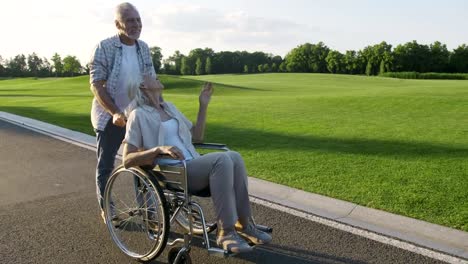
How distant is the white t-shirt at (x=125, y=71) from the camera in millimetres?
4312

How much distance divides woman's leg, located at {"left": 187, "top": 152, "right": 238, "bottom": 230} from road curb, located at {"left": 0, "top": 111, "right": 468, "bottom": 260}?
1.46m

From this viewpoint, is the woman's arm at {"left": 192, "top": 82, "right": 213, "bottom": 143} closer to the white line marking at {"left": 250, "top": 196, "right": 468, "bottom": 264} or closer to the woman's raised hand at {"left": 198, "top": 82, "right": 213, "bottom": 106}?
the woman's raised hand at {"left": 198, "top": 82, "right": 213, "bottom": 106}

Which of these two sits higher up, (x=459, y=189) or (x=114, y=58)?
(x=114, y=58)

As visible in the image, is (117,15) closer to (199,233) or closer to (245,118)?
(199,233)

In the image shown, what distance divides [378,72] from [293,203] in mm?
80513

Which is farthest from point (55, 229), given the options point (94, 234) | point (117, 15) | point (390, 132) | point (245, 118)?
point (245, 118)

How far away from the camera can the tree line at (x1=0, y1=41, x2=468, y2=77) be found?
259 ft

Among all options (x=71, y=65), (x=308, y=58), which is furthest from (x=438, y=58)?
(x=71, y=65)

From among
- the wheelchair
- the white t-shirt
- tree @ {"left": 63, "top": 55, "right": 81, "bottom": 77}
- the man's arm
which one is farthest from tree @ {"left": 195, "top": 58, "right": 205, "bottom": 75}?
the wheelchair

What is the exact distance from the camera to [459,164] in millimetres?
6375

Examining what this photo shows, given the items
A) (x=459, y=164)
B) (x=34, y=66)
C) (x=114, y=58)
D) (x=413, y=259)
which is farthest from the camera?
(x=34, y=66)

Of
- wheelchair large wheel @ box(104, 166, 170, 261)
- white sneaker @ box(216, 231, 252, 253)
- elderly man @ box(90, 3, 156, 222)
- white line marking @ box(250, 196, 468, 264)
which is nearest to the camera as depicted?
white sneaker @ box(216, 231, 252, 253)

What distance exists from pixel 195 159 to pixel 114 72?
51.3 inches

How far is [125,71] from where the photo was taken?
14.2 feet
